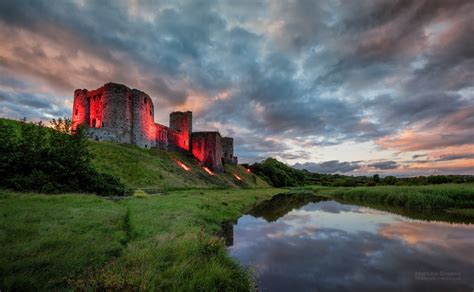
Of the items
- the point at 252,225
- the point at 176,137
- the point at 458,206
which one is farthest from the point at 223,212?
the point at 176,137

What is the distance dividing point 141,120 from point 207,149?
17.8 meters

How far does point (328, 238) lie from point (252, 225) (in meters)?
4.80

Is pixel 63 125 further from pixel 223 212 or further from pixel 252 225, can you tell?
pixel 252 225

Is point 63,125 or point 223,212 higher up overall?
point 63,125

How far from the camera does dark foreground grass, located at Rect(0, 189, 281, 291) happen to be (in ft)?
14.8

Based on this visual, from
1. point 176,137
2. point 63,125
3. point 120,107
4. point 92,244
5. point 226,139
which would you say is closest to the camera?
point 92,244

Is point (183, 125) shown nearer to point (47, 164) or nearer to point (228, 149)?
point (228, 149)

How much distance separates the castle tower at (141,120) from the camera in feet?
154

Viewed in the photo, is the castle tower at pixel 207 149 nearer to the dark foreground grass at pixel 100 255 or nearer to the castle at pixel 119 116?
the castle at pixel 119 116

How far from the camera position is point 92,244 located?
6680mm

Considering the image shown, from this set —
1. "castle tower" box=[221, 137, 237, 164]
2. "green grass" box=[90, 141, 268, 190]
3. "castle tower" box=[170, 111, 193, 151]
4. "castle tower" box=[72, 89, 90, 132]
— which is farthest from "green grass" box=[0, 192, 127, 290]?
"castle tower" box=[221, 137, 237, 164]

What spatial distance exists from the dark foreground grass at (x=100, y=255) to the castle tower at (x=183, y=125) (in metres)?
52.2

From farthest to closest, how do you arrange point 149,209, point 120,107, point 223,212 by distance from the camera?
point 120,107, point 223,212, point 149,209

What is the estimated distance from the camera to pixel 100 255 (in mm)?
6043
